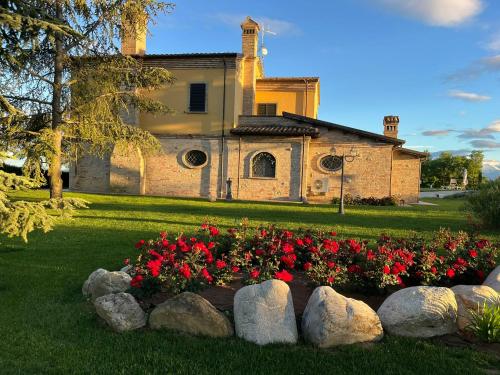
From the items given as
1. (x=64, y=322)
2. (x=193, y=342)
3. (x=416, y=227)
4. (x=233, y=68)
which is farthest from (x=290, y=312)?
(x=233, y=68)

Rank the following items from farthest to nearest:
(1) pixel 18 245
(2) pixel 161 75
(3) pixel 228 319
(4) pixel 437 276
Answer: (2) pixel 161 75, (1) pixel 18 245, (4) pixel 437 276, (3) pixel 228 319

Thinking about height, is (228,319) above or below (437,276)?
below

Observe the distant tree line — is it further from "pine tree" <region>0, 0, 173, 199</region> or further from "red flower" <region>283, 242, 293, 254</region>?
"red flower" <region>283, 242, 293, 254</region>

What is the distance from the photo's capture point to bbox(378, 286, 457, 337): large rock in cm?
407

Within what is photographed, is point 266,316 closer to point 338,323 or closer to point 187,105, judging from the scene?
point 338,323

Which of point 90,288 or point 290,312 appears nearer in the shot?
point 290,312

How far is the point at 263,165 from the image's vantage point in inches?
994

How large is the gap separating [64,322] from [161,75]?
1382 cm

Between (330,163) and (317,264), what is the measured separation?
811 inches

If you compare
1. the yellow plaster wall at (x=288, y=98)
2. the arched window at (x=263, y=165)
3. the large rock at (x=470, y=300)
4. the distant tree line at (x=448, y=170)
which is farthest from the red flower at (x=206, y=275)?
the distant tree line at (x=448, y=170)

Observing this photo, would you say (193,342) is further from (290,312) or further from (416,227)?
(416,227)

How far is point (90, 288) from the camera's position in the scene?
17.3 ft

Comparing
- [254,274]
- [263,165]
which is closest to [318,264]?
[254,274]

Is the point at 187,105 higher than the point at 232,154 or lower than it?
higher
